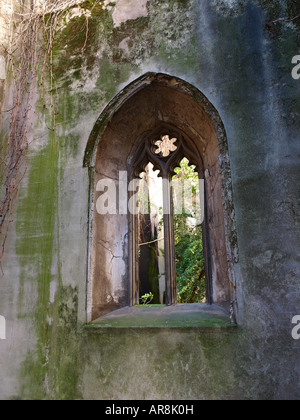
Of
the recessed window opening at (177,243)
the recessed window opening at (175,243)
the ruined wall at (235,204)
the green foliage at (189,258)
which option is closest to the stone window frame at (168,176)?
the ruined wall at (235,204)

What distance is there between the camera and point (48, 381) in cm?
278

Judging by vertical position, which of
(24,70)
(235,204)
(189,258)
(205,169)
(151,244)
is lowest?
(189,258)

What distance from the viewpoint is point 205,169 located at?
3488 mm

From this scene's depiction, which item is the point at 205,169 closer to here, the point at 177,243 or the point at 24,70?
the point at 24,70

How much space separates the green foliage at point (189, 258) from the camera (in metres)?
7.89

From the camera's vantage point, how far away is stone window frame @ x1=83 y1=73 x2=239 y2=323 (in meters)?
2.69

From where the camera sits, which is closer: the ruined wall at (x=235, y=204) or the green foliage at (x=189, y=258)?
the ruined wall at (x=235, y=204)

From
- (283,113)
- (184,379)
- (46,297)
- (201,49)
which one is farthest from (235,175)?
(46,297)

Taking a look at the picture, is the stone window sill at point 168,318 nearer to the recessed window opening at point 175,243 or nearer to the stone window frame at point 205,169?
the stone window frame at point 205,169

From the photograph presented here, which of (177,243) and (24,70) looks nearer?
(24,70)

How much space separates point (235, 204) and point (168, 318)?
1.20m

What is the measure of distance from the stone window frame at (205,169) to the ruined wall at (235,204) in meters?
0.06

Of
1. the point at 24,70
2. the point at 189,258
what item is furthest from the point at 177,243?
the point at 24,70

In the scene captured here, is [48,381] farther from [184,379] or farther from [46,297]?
[184,379]
